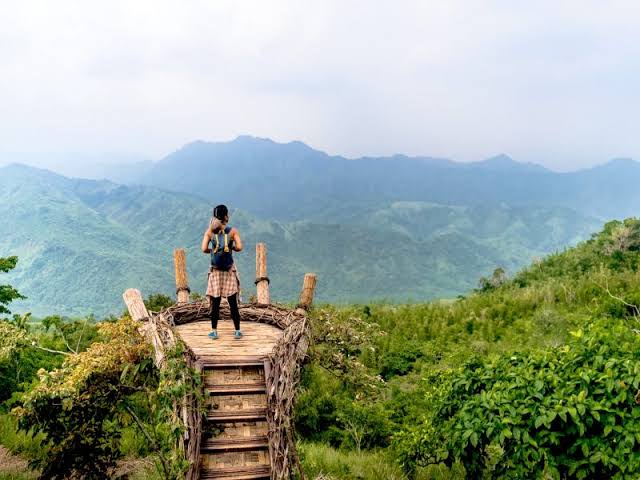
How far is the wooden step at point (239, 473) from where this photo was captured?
19.1 feet

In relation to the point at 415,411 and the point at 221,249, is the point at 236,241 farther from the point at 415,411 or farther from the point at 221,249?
the point at 415,411

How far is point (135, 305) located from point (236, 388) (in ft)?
9.69

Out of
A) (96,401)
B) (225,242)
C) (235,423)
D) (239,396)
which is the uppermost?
(225,242)

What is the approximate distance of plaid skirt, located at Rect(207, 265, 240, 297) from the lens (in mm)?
8172

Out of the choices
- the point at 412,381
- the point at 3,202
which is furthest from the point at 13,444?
the point at 3,202

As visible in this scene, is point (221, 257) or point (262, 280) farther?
point (262, 280)

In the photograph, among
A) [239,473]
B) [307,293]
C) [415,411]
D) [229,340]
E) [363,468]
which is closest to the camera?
[239,473]

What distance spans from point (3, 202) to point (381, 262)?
475 ft

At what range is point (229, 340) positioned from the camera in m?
8.48

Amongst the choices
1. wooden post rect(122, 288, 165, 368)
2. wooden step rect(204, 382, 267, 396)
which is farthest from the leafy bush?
wooden post rect(122, 288, 165, 368)

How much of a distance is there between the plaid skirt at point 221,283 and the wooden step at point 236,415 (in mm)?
2112

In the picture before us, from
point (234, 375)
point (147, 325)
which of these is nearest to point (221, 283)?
point (147, 325)

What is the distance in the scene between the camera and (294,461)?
5977 mm

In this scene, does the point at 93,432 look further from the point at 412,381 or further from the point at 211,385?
the point at 412,381
